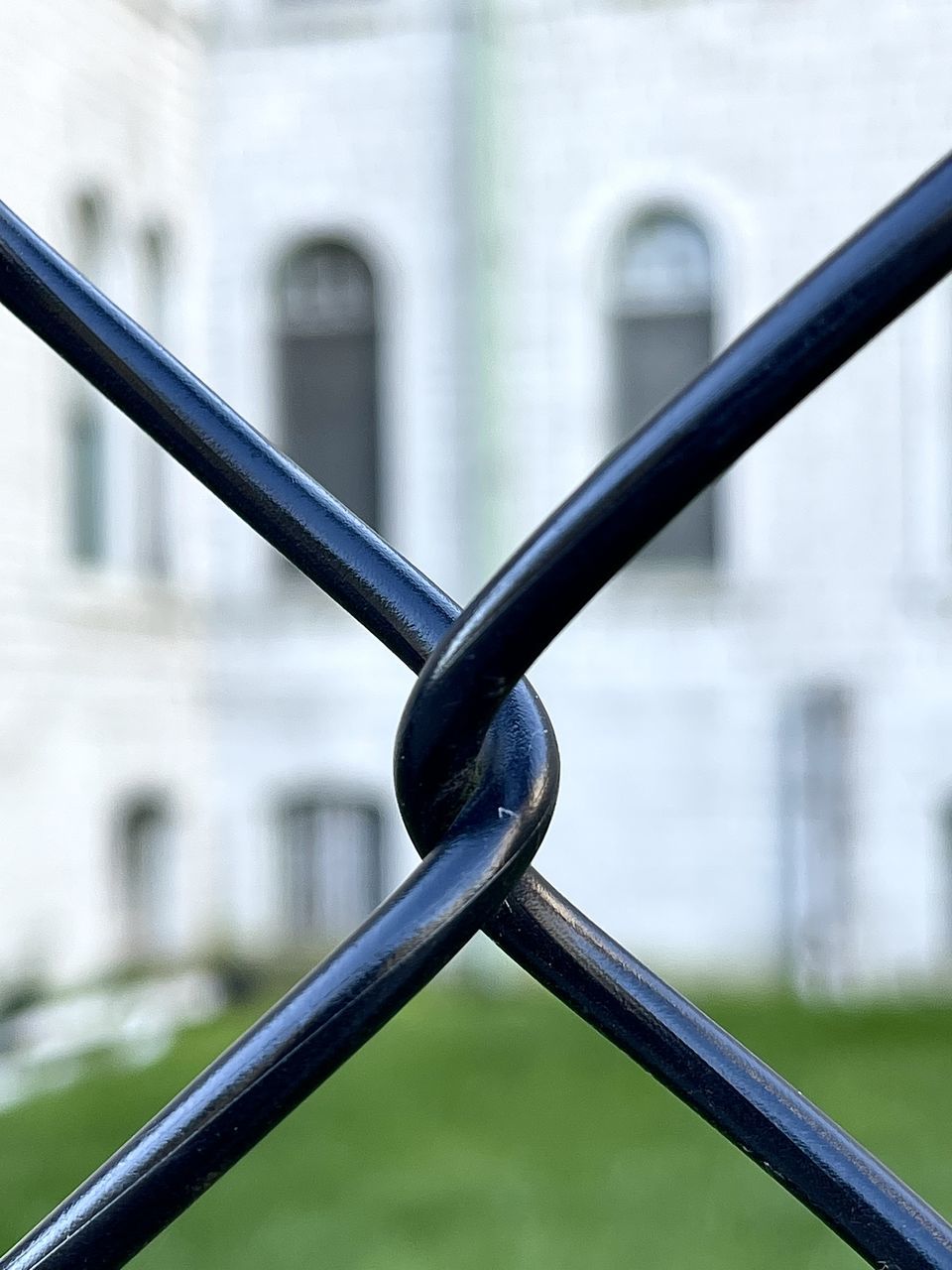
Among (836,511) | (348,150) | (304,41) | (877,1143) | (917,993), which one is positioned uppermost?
(304,41)

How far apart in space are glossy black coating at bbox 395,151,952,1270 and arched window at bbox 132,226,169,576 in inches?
213

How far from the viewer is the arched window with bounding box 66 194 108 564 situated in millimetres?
5137

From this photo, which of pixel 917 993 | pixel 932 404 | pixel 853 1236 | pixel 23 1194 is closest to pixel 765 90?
pixel 932 404

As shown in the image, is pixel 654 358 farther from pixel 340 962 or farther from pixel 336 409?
pixel 340 962

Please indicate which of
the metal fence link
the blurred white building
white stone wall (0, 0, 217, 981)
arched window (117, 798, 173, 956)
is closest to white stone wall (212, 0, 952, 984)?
the blurred white building

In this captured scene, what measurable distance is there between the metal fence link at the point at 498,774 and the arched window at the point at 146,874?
17.8 feet

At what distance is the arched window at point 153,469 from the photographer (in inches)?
218

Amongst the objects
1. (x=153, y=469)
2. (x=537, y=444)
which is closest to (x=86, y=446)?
(x=153, y=469)

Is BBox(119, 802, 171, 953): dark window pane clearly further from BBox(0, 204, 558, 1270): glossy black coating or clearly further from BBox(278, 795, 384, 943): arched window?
BBox(0, 204, 558, 1270): glossy black coating

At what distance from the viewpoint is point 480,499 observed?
5441 mm

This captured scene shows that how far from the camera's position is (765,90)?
208 inches

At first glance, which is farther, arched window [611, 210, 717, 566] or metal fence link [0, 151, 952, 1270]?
arched window [611, 210, 717, 566]

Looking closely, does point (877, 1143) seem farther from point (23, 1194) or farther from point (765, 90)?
point (765, 90)

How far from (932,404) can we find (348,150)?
7.67 feet
